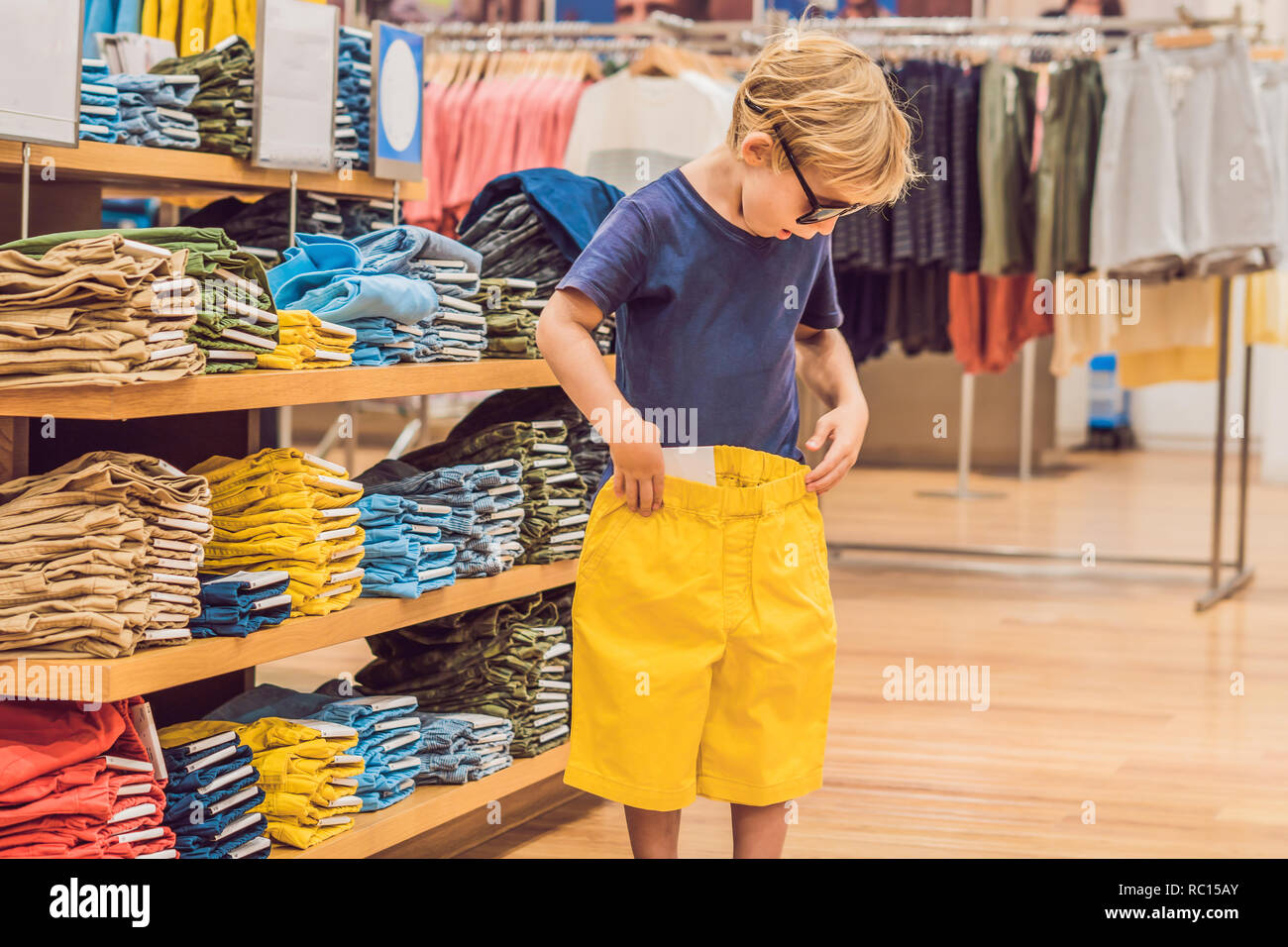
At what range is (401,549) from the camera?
2348 mm

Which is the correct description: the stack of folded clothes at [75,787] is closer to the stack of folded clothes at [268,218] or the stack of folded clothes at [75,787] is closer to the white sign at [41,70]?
the white sign at [41,70]

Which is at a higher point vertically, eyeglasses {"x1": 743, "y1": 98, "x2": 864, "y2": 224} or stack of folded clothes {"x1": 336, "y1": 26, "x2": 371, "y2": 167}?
stack of folded clothes {"x1": 336, "y1": 26, "x2": 371, "y2": 167}

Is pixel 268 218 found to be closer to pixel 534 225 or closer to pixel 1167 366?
pixel 534 225


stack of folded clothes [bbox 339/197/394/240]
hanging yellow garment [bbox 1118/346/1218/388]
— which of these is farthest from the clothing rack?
stack of folded clothes [bbox 339/197/394/240]

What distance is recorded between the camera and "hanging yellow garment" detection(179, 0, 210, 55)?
2961 mm

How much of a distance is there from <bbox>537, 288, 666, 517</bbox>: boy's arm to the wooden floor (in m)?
1.11

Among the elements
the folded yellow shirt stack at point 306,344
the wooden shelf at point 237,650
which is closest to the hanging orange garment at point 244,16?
the folded yellow shirt stack at point 306,344

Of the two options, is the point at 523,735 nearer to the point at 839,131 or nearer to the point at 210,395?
the point at 210,395

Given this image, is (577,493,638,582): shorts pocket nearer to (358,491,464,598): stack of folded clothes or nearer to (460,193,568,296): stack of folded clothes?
(358,491,464,598): stack of folded clothes

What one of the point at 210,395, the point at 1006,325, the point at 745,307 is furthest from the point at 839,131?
the point at 1006,325

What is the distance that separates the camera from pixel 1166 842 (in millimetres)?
2676

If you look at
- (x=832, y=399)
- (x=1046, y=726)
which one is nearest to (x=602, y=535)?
(x=832, y=399)

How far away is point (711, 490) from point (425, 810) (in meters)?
0.92

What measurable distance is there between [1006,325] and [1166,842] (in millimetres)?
3081
